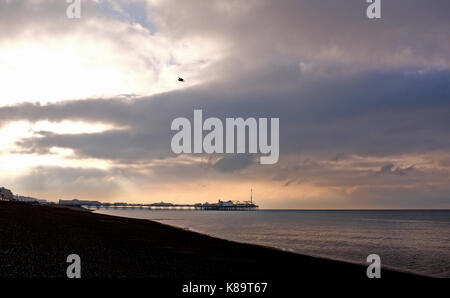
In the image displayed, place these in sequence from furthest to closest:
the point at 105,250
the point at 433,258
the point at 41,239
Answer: the point at 433,258 < the point at 41,239 < the point at 105,250

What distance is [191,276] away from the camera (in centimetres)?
1788
